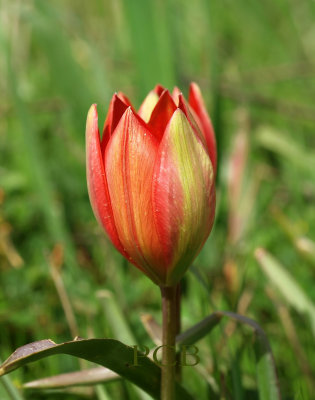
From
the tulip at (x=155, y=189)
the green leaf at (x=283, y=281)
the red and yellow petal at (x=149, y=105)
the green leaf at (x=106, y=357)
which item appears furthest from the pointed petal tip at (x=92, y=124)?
the green leaf at (x=283, y=281)


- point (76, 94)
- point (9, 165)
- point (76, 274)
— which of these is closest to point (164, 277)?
point (76, 274)

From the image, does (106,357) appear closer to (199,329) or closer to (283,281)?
(199,329)

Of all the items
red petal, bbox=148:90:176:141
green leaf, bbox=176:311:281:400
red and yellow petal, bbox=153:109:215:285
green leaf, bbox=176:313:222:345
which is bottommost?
green leaf, bbox=176:311:281:400

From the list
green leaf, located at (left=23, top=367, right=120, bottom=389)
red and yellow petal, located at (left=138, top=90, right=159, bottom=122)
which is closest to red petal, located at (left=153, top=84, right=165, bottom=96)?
red and yellow petal, located at (left=138, top=90, right=159, bottom=122)

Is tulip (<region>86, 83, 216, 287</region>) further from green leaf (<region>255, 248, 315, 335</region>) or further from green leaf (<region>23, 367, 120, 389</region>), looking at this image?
green leaf (<region>255, 248, 315, 335</region>)

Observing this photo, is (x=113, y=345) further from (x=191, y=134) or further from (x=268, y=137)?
(x=268, y=137)

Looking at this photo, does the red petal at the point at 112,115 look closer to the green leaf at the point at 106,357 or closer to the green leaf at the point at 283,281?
the green leaf at the point at 106,357

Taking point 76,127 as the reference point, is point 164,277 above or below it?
below
